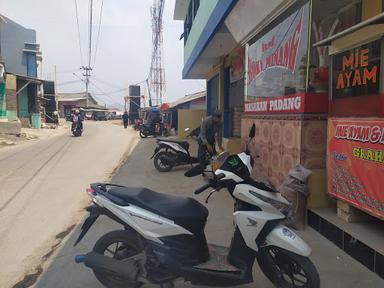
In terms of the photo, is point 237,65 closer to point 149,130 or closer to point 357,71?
point 357,71

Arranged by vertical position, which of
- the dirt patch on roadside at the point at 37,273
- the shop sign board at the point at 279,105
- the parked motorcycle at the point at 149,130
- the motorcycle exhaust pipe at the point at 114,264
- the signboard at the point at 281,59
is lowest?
the dirt patch on roadside at the point at 37,273

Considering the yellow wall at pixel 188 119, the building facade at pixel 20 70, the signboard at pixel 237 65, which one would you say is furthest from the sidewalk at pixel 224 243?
the building facade at pixel 20 70

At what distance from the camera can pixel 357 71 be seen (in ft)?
13.3

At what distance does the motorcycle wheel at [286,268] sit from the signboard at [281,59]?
2.77m

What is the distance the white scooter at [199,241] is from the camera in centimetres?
295

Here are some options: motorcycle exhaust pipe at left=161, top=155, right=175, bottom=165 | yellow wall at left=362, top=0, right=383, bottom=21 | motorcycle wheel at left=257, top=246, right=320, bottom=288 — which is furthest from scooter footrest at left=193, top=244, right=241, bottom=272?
motorcycle exhaust pipe at left=161, top=155, right=175, bottom=165

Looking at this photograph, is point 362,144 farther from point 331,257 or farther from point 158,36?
point 158,36

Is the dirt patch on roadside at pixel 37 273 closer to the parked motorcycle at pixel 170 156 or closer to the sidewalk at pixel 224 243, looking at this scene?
the sidewalk at pixel 224 243

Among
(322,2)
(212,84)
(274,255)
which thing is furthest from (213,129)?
(212,84)

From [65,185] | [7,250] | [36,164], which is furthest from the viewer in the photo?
[36,164]

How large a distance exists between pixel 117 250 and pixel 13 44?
33691 mm

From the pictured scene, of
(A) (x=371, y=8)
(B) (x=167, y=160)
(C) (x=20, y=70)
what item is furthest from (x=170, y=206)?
→ (C) (x=20, y=70)

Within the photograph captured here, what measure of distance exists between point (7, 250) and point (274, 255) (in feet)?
10.3

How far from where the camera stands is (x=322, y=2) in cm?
507
